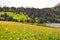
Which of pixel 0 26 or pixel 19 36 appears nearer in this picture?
pixel 19 36

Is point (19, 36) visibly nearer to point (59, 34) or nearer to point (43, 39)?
point (43, 39)

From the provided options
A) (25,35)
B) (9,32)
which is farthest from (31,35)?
(9,32)

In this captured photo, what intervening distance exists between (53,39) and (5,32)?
4.32m

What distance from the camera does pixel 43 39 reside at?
19.6m

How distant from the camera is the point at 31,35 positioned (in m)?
20.4

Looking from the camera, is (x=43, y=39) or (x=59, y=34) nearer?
(x=43, y=39)

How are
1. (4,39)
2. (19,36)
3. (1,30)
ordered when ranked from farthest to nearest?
(1,30) → (19,36) → (4,39)

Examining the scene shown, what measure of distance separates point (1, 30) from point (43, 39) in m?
3.96

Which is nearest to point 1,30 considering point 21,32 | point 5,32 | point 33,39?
point 5,32

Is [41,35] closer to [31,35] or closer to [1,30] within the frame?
[31,35]

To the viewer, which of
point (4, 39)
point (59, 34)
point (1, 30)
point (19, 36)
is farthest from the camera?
point (59, 34)

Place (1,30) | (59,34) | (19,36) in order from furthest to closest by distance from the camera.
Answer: (59,34) → (1,30) → (19,36)

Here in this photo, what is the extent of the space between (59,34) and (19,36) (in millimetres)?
4826

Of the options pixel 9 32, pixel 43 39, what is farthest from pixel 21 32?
pixel 43 39
